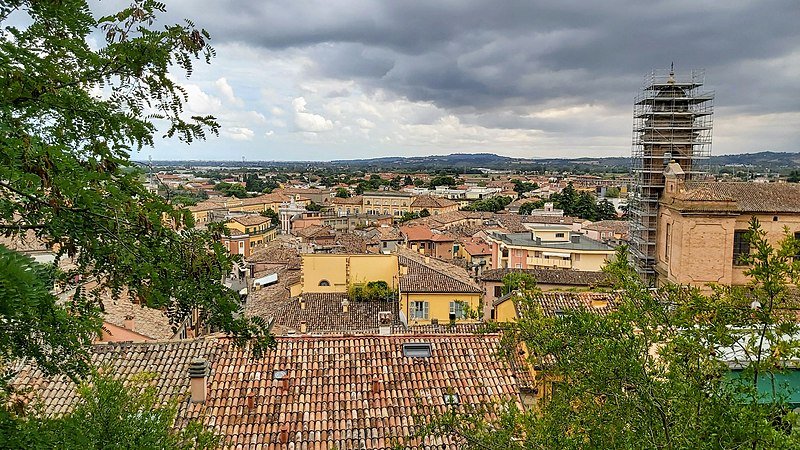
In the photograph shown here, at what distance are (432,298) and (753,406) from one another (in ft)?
70.4

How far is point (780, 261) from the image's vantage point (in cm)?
519

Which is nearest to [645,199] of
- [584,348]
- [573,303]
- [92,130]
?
[573,303]

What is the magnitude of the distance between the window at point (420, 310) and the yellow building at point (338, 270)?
3168 millimetres

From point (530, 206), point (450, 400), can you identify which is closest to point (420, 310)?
point (450, 400)

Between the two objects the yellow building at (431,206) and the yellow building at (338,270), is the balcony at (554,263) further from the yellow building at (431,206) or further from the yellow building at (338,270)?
the yellow building at (431,206)

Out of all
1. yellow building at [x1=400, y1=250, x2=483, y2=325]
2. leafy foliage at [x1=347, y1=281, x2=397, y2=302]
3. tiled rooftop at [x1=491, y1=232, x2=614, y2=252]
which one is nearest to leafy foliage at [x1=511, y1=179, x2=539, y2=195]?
tiled rooftop at [x1=491, y1=232, x2=614, y2=252]

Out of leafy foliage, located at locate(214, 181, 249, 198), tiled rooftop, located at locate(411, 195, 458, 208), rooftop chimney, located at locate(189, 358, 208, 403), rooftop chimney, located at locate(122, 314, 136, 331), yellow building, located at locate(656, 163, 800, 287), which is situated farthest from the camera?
leafy foliage, located at locate(214, 181, 249, 198)

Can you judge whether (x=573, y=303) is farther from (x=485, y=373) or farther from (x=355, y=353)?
(x=355, y=353)

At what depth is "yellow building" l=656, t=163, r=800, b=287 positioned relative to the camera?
92.4 feet

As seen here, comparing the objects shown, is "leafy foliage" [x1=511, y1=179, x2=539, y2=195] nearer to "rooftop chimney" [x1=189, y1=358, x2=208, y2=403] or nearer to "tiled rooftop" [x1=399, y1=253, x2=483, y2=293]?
"tiled rooftop" [x1=399, y1=253, x2=483, y2=293]

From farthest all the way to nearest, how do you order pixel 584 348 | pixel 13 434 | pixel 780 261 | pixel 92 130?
pixel 584 348
pixel 780 261
pixel 92 130
pixel 13 434

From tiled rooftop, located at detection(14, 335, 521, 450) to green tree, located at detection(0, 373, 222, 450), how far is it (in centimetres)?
313

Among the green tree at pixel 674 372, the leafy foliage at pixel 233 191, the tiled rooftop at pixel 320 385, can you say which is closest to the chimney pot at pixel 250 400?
the tiled rooftop at pixel 320 385

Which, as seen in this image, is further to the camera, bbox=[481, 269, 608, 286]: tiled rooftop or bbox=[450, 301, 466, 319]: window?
bbox=[481, 269, 608, 286]: tiled rooftop
